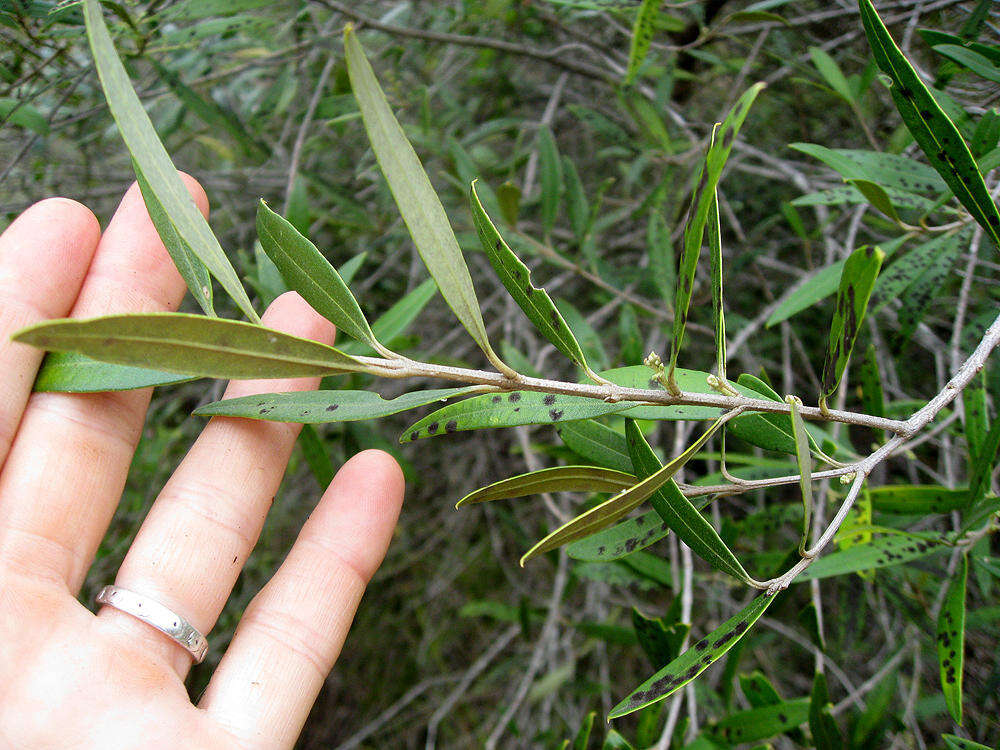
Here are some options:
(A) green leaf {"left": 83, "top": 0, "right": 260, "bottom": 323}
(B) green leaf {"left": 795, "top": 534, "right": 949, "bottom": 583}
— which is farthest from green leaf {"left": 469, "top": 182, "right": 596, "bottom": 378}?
(B) green leaf {"left": 795, "top": 534, "right": 949, "bottom": 583}

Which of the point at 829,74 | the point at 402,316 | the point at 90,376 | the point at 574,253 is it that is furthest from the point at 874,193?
the point at 574,253

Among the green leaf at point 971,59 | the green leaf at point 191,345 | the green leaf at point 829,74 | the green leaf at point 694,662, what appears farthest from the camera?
the green leaf at point 829,74

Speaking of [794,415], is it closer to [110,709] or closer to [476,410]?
[476,410]

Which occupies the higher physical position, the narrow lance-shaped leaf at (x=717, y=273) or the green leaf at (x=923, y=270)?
the narrow lance-shaped leaf at (x=717, y=273)

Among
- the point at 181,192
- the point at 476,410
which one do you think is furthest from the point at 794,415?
the point at 181,192

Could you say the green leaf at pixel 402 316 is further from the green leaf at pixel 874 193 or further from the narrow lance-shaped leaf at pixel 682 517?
the green leaf at pixel 874 193

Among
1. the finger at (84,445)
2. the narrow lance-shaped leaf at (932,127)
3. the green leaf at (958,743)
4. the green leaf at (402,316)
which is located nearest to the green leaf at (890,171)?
the narrow lance-shaped leaf at (932,127)

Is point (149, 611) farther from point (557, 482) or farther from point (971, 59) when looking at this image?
point (971, 59)
